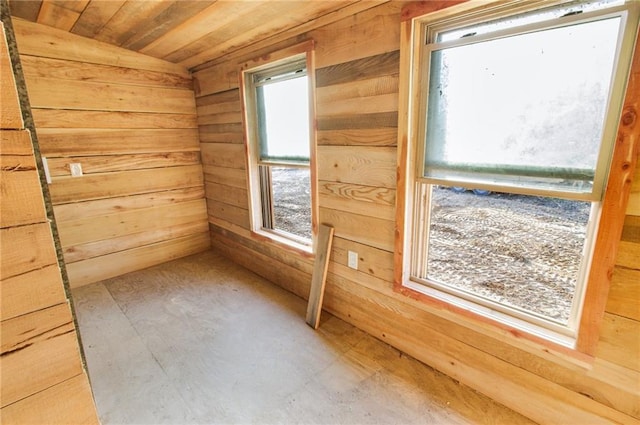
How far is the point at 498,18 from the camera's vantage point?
1308 millimetres

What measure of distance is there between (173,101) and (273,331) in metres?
2.45

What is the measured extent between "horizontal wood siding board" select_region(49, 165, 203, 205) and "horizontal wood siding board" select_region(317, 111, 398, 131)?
1.96m

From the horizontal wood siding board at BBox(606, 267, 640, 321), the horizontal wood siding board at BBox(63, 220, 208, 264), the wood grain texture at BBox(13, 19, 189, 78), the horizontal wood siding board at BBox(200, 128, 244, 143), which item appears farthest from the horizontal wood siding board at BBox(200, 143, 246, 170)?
the horizontal wood siding board at BBox(606, 267, 640, 321)

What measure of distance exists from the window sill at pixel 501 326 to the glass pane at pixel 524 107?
0.64m

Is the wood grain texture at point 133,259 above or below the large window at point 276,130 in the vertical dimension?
below

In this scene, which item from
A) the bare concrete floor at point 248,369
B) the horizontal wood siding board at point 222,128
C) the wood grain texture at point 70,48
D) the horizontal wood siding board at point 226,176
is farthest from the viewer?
the horizontal wood siding board at point 226,176

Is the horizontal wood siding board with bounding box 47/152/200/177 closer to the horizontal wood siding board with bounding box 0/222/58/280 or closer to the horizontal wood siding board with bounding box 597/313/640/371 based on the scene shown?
the horizontal wood siding board with bounding box 0/222/58/280

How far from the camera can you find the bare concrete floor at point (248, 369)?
153 centimetres

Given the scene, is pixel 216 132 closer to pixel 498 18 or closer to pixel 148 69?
pixel 148 69

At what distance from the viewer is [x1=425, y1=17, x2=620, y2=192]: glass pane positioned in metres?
1.15

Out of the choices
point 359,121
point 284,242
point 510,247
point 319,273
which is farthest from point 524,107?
point 510,247

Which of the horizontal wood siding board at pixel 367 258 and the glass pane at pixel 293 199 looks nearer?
the horizontal wood siding board at pixel 367 258

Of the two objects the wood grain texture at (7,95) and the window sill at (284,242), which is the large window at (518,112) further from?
the wood grain texture at (7,95)

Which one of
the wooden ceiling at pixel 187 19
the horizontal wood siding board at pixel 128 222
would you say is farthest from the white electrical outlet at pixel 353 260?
the horizontal wood siding board at pixel 128 222
